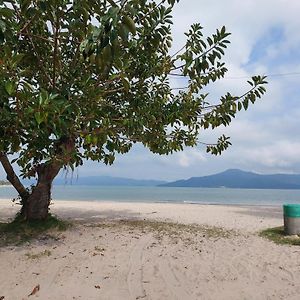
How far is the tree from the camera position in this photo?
13.4 feet

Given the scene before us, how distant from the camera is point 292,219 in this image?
1144cm

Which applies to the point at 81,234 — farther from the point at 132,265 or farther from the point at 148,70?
the point at 148,70

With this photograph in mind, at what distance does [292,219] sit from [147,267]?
5.77 metres

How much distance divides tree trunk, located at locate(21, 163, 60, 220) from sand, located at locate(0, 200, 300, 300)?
97 centimetres

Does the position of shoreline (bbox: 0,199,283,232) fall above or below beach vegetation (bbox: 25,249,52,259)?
above

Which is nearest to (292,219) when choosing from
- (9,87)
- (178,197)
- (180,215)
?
(180,215)

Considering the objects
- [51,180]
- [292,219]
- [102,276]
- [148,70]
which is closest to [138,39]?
[148,70]

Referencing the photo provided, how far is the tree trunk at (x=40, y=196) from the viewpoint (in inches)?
421

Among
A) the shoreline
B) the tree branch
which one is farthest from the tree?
the shoreline

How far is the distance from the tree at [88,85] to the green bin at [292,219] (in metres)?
3.23

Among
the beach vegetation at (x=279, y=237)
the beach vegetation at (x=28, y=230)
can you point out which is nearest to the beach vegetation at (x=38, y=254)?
the beach vegetation at (x=28, y=230)

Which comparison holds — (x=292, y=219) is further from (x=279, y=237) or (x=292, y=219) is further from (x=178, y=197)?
(x=178, y=197)

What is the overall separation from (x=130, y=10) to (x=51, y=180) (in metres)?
8.86

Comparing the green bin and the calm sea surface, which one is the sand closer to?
the green bin
